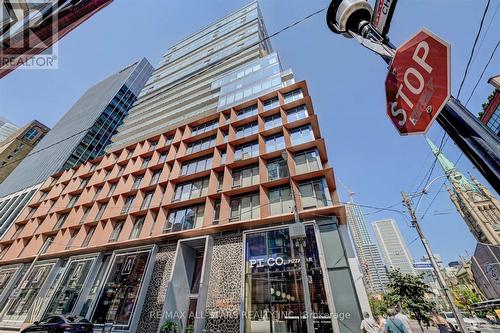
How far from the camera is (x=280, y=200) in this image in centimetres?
1541

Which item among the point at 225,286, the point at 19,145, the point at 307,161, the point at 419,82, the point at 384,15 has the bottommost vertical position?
the point at 225,286

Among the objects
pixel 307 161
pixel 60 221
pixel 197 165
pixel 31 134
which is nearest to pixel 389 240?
pixel 307 161

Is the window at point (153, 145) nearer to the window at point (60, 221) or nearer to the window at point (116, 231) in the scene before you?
the window at point (116, 231)

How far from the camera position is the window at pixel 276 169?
16.5 metres

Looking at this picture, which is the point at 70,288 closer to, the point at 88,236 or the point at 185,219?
the point at 88,236

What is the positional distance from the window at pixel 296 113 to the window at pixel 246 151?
4.00m

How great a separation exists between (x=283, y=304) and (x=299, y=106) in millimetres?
16438

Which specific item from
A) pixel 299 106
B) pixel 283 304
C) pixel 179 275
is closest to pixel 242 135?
pixel 299 106

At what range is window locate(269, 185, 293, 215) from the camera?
1486 centimetres

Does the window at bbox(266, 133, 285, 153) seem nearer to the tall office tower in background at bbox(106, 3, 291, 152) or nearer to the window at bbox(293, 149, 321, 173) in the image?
the window at bbox(293, 149, 321, 173)

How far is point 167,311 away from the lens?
1316 centimetres

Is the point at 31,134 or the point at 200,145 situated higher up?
the point at 31,134

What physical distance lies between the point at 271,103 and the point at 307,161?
28.7 ft

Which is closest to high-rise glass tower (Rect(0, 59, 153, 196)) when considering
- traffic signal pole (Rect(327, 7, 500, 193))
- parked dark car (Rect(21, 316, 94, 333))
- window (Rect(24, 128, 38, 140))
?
window (Rect(24, 128, 38, 140))
